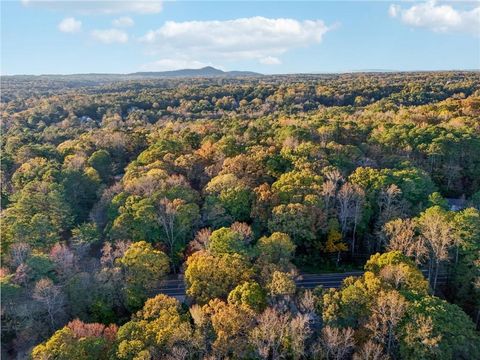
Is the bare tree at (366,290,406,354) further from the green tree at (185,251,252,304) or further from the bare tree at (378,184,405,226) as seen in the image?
the bare tree at (378,184,405,226)

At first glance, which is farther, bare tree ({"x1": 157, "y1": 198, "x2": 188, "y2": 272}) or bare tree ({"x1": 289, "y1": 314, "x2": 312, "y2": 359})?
bare tree ({"x1": 157, "y1": 198, "x2": 188, "y2": 272})

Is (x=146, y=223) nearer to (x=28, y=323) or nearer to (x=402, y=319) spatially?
(x=28, y=323)

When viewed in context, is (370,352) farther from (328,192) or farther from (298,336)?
(328,192)

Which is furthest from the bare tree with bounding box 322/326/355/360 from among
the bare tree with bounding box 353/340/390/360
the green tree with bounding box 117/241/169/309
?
the green tree with bounding box 117/241/169/309

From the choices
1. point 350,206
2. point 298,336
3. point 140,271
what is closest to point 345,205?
point 350,206

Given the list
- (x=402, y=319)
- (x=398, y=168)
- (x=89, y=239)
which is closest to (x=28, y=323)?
(x=89, y=239)

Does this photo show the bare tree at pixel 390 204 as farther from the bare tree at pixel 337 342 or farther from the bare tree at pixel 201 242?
the bare tree at pixel 201 242
